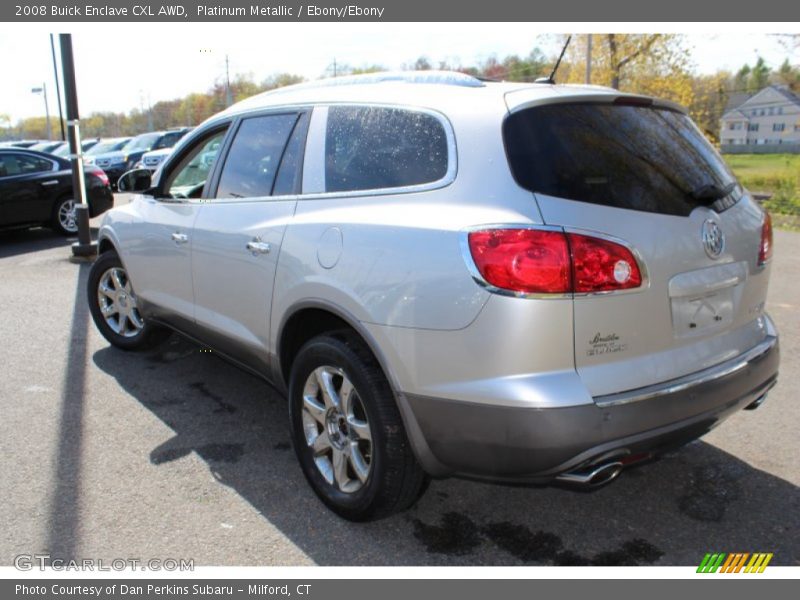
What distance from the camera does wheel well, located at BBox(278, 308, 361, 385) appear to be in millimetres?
3187

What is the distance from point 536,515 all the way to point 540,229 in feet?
4.68

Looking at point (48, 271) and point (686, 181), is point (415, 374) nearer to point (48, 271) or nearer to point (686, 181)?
point (686, 181)

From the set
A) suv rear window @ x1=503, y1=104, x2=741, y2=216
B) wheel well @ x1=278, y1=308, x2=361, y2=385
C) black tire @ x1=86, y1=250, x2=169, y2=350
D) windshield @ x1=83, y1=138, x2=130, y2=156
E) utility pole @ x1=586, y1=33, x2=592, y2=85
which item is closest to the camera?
suv rear window @ x1=503, y1=104, x2=741, y2=216

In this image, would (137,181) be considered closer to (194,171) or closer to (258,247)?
(194,171)

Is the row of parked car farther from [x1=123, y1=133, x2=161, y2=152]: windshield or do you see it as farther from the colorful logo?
[x1=123, y1=133, x2=161, y2=152]: windshield

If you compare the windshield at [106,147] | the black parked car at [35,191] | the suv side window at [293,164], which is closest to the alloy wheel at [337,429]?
the suv side window at [293,164]

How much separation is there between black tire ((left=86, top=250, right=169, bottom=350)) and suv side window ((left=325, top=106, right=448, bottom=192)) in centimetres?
249

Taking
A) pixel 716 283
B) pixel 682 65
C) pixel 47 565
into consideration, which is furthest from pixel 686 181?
pixel 682 65

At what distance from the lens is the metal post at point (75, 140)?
335 inches

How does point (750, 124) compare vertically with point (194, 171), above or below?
above

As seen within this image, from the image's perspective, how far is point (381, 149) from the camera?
303 cm

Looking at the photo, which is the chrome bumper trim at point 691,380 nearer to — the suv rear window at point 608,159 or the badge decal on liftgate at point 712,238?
the badge decal on liftgate at point 712,238

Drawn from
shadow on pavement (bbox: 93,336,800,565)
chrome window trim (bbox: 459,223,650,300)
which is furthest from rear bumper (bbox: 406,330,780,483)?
shadow on pavement (bbox: 93,336,800,565)

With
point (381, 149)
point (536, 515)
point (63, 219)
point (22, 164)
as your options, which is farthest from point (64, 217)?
point (536, 515)
